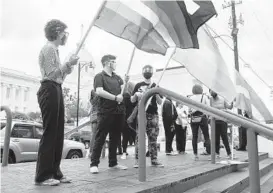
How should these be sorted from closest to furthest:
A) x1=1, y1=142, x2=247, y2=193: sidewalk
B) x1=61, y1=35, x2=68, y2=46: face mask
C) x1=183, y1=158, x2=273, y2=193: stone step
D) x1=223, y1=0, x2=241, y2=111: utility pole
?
x1=1, y1=142, x2=247, y2=193: sidewalk, x1=61, y1=35, x2=68, y2=46: face mask, x1=183, y1=158, x2=273, y2=193: stone step, x1=223, y1=0, x2=241, y2=111: utility pole

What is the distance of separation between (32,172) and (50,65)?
6.26 ft

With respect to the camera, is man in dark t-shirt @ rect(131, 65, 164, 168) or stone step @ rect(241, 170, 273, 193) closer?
stone step @ rect(241, 170, 273, 193)

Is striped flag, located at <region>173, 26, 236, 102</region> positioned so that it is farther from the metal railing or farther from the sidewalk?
the sidewalk

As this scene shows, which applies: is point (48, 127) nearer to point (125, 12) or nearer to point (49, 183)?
point (49, 183)

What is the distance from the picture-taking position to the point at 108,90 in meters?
4.61

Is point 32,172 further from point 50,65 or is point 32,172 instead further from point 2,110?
point 50,65

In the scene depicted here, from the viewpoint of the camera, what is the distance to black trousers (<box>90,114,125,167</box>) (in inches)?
176

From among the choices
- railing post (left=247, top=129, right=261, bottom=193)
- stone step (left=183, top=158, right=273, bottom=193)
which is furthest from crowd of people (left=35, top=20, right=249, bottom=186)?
railing post (left=247, top=129, right=261, bottom=193)

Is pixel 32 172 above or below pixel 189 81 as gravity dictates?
below

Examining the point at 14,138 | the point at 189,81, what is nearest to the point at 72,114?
the point at 189,81

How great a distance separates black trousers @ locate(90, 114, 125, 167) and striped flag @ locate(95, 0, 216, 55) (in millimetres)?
1145

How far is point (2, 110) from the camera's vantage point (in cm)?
531

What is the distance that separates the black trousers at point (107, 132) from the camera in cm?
447

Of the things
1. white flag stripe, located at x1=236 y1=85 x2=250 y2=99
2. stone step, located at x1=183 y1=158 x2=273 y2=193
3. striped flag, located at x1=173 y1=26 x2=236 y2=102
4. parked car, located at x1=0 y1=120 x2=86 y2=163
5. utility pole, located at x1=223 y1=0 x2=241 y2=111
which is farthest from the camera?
utility pole, located at x1=223 y1=0 x2=241 y2=111
